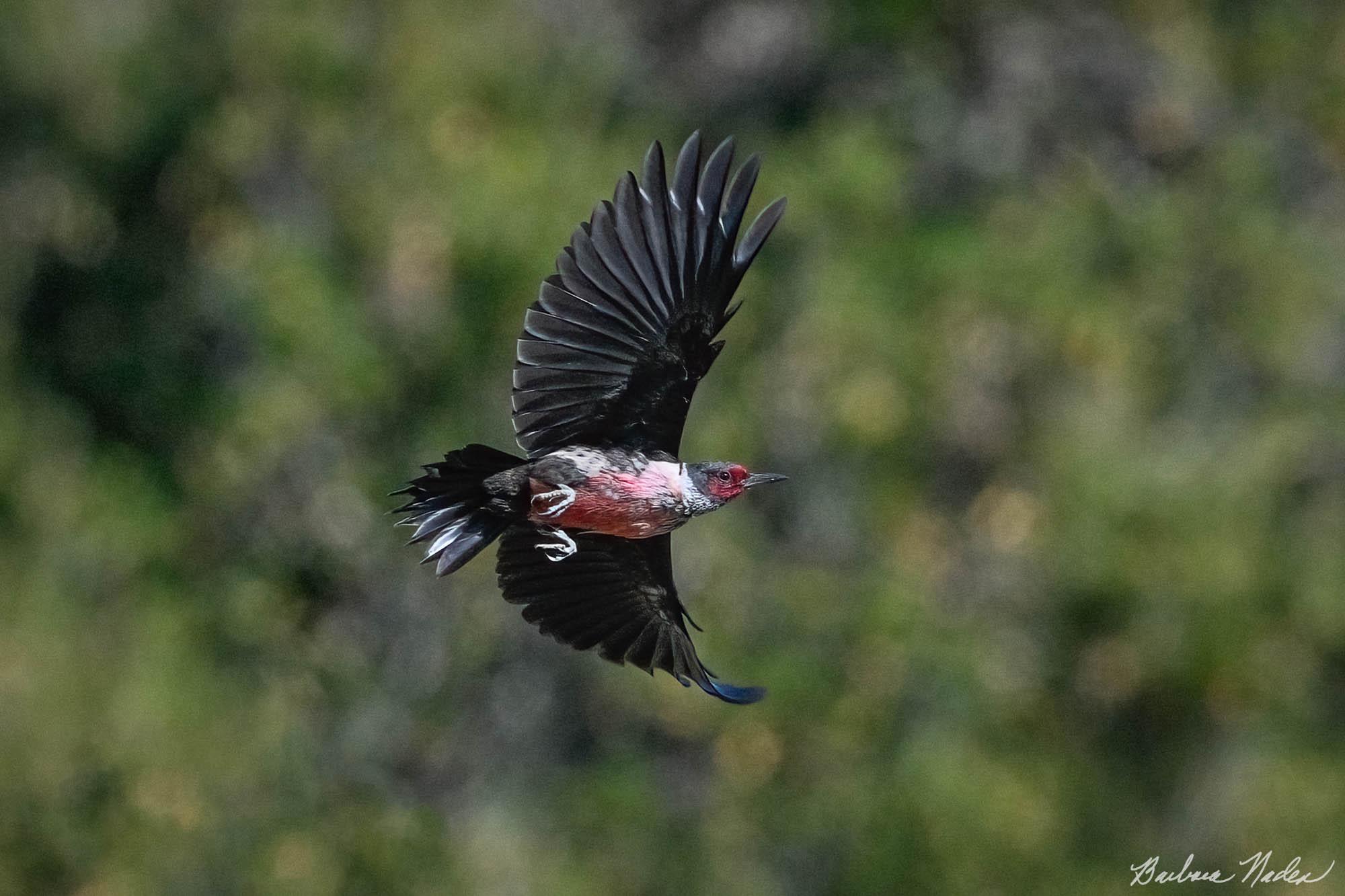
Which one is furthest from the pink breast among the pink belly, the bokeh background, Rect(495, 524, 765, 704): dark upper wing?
the bokeh background

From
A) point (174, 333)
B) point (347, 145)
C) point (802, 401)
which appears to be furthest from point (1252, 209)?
point (174, 333)

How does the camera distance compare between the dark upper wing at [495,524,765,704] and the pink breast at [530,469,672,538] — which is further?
the dark upper wing at [495,524,765,704]

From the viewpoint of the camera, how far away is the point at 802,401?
1233cm

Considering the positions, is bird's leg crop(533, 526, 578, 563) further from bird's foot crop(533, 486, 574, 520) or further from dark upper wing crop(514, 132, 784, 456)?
dark upper wing crop(514, 132, 784, 456)

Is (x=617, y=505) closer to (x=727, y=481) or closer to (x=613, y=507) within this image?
(x=613, y=507)

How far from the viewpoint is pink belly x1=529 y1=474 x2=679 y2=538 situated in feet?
16.9

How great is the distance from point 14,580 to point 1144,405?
24.1 ft

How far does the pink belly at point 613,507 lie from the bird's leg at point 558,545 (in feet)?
0.14

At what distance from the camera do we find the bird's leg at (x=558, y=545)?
526 cm

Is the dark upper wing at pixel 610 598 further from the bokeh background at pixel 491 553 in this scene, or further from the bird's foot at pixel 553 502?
the bokeh background at pixel 491 553

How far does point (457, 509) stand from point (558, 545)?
0.30 m
